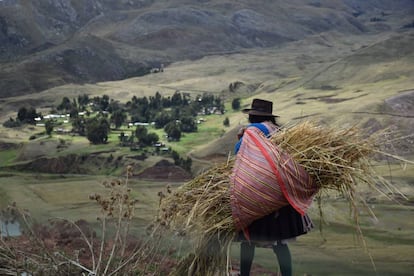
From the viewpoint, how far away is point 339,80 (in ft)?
122

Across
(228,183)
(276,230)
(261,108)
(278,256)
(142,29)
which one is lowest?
(278,256)

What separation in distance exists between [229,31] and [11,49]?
3046 centimetres

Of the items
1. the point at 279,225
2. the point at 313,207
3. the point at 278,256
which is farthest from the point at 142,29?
the point at 279,225

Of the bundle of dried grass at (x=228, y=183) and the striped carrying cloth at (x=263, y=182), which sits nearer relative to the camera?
the striped carrying cloth at (x=263, y=182)

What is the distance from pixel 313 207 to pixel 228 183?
96 centimetres

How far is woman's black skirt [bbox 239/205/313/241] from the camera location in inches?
193

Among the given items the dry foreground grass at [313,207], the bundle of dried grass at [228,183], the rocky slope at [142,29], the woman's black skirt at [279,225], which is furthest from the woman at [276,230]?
the rocky slope at [142,29]

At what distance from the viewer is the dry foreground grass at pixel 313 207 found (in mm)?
8734

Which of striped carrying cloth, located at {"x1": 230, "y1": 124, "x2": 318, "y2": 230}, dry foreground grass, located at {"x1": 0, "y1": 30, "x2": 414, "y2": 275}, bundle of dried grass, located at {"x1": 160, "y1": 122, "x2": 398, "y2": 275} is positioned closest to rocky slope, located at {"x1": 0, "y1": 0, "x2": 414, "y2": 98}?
dry foreground grass, located at {"x1": 0, "y1": 30, "x2": 414, "y2": 275}

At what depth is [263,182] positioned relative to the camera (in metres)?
4.71

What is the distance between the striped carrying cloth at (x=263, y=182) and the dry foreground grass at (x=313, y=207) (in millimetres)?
652

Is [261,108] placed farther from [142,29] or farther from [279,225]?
[142,29]

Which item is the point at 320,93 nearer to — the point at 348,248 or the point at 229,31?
the point at 348,248

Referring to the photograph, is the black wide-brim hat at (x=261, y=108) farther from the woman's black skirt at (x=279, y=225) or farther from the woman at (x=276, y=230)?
the woman's black skirt at (x=279, y=225)
